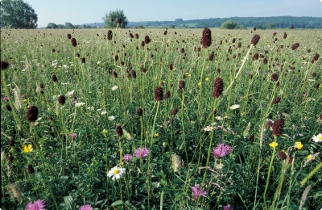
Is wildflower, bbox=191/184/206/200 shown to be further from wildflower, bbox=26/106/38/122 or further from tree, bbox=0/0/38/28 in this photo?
tree, bbox=0/0/38/28

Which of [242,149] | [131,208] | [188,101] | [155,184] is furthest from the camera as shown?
[188,101]

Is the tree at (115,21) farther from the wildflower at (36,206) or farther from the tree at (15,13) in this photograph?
the tree at (15,13)

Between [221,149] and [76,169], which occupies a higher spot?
[221,149]

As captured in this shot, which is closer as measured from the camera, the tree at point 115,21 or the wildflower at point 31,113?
the wildflower at point 31,113

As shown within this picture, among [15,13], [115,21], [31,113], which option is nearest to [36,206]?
[31,113]

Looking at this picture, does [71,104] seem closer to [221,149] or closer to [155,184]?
[155,184]

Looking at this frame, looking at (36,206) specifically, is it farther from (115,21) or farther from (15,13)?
(15,13)

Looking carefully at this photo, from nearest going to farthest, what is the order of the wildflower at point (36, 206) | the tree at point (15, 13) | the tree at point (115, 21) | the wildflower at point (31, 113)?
the wildflower at point (31, 113)
the wildflower at point (36, 206)
the tree at point (115, 21)
the tree at point (15, 13)

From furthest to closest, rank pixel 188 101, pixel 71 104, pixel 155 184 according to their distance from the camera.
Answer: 1. pixel 188 101
2. pixel 71 104
3. pixel 155 184

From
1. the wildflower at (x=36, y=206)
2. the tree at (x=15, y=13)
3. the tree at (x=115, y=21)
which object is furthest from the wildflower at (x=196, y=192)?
the tree at (x=15, y=13)

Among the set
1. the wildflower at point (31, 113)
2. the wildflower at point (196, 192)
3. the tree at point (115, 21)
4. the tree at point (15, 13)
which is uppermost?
the tree at point (15, 13)

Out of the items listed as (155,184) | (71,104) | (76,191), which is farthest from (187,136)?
(71,104)

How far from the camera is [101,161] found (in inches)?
59.1

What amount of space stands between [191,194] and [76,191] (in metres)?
0.61
